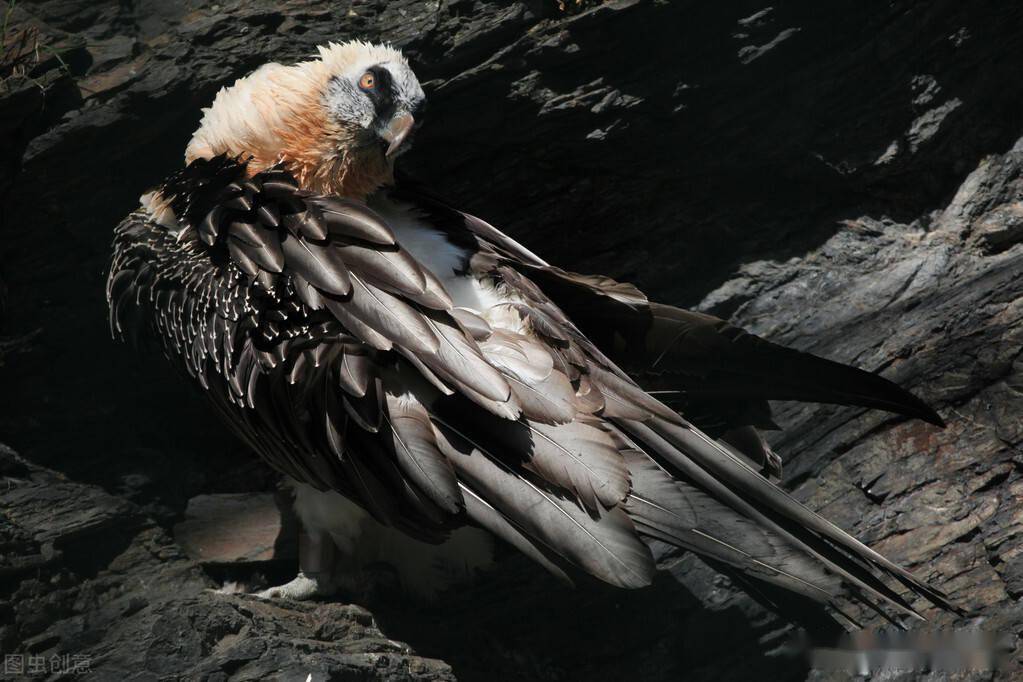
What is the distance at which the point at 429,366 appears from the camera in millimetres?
2584

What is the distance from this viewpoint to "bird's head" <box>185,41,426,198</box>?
316 centimetres

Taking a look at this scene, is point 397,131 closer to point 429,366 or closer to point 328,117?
point 328,117

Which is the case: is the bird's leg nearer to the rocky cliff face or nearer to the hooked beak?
the rocky cliff face

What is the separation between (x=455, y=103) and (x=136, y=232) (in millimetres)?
1218

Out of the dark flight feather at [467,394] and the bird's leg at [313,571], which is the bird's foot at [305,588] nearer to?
the bird's leg at [313,571]

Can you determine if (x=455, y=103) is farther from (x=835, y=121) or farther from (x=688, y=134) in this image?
(x=835, y=121)

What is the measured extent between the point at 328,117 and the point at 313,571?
5.22ft

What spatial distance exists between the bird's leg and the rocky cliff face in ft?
0.44

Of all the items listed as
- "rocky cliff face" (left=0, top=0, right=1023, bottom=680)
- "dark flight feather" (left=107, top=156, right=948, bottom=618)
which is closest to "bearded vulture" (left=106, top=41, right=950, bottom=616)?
"dark flight feather" (left=107, top=156, right=948, bottom=618)

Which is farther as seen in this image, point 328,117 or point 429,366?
point 328,117

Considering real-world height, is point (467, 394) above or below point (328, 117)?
below

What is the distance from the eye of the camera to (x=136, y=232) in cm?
325

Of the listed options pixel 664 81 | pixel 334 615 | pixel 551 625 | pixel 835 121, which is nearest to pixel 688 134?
pixel 664 81

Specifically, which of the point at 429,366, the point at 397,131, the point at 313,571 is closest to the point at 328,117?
the point at 397,131
